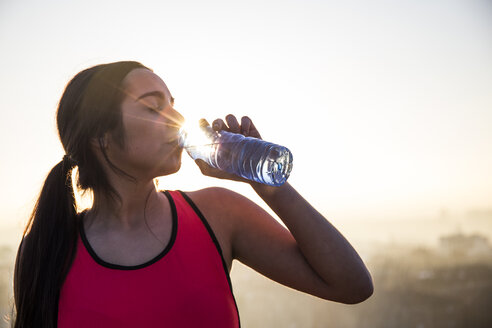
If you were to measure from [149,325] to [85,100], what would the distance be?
950mm

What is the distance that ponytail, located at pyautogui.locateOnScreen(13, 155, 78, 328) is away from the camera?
1.54 meters

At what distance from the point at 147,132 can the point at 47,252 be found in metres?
0.65

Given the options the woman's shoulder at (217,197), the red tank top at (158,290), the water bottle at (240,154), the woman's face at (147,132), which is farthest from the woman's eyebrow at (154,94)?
the red tank top at (158,290)

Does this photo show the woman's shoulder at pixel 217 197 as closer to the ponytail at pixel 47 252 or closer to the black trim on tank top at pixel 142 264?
the black trim on tank top at pixel 142 264

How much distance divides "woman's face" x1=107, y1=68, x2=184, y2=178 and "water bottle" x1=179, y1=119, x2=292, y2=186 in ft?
0.23

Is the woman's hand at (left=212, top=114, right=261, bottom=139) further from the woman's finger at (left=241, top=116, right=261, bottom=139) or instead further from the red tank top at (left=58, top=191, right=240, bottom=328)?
the red tank top at (left=58, top=191, right=240, bottom=328)

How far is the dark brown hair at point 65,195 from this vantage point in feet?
5.15

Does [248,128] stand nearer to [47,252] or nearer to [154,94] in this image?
[154,94]

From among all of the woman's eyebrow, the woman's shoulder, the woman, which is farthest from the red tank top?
the woman's eyebrow

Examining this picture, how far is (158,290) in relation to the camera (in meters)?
1.48

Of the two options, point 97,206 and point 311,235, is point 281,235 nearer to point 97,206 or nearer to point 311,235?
point 311,235

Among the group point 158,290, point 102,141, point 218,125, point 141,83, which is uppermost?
point 141,83

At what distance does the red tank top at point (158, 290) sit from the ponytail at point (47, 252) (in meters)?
0.05

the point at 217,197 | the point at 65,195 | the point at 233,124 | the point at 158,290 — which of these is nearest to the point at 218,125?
the point at 233,124
